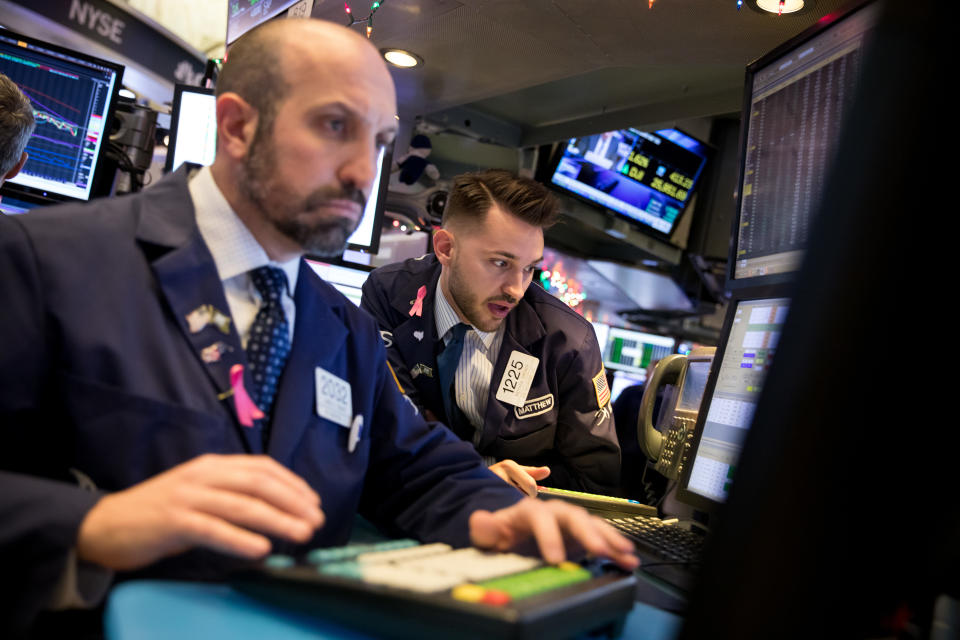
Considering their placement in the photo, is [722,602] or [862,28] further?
[862,28]

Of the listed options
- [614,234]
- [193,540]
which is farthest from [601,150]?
[193,540]

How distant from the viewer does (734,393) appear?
1342 mm

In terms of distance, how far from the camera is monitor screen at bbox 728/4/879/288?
116 centimetres

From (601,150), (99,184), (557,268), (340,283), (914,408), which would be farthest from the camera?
(557,268)

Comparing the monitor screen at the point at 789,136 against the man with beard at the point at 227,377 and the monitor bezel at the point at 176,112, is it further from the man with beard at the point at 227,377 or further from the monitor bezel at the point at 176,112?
the monitor bezel at the point at 176,112

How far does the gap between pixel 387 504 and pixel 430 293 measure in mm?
1174

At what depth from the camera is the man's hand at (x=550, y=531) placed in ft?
2.56

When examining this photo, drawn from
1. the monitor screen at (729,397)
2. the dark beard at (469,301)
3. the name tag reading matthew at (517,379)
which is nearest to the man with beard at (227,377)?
the monitor screen at (729,397)

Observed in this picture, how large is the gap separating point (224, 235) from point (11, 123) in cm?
153

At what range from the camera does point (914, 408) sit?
335mm

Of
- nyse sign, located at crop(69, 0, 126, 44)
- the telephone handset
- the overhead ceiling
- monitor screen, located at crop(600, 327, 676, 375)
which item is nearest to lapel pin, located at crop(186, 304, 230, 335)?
the telephone handset

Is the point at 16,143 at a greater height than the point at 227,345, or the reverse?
the point at 16,143

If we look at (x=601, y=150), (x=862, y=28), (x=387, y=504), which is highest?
(x=601, y=150)

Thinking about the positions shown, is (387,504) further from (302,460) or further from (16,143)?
(16,143)
